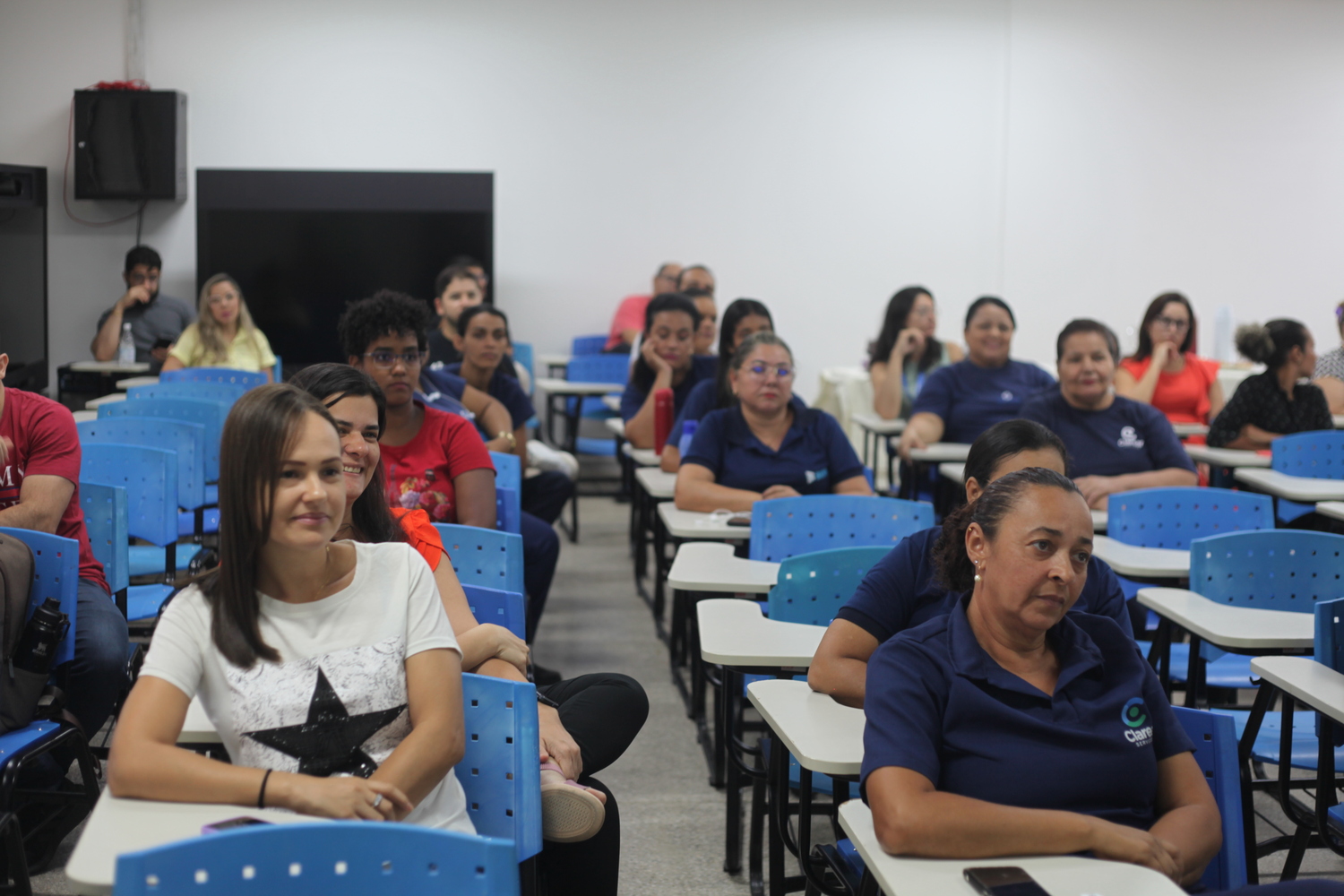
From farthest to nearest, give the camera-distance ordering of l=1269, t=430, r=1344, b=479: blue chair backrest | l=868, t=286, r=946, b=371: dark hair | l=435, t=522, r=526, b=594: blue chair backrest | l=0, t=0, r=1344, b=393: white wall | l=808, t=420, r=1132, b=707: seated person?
l=0, t=0, r=1344, b=393: white wall < l=868, t=286, r=946, b=371: dark hair < l=1269, t=430, r=1344, b=479: blue chair backrest < l=435, t=522, r=526, b=594: blue chair backrest < l=808, t=420, r=1132, b=707: seated person

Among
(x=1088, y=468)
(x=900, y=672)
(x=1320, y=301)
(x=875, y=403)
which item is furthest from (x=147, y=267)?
(x=1320, y=301)

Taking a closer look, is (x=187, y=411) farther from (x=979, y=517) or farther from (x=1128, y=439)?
(x=979, y=517)

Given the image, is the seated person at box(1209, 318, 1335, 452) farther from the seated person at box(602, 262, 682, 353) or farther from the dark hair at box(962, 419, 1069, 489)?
the seated person at box(602, 262, 682, 353)

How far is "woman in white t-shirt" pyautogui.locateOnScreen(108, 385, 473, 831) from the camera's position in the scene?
1588 mm

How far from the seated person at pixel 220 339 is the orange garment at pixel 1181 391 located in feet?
15.1

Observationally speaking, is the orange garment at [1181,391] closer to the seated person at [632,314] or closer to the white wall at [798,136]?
the white wall at [798,136]

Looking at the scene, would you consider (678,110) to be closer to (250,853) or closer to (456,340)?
(456,340)

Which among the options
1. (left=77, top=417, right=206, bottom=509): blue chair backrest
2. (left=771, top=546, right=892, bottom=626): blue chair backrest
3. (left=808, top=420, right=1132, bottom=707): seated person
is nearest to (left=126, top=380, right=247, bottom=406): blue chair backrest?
(left=77, top=417, right=206, bottom=509): blue chair backrest

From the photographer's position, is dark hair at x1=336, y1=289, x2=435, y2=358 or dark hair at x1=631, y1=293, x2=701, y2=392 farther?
dark hair at x1=631, y1=293, x2=701, y2=392

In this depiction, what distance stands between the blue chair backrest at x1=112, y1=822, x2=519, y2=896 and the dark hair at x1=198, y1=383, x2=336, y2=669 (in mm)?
470

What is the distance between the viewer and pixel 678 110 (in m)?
8.35

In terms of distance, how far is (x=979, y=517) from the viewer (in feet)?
5.88

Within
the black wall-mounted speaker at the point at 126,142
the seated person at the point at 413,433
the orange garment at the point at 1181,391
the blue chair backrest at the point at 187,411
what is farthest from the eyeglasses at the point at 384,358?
the black wall-mounted speaker at the point at 126,142

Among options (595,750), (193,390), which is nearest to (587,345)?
(193,390)
